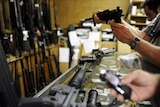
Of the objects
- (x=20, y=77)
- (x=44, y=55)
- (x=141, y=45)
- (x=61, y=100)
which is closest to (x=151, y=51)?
(x=141, y=45)

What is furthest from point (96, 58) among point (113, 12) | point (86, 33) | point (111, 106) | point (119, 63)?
point (86, 33)

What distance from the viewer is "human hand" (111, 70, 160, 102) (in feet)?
2.24

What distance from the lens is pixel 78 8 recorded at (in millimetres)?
5285

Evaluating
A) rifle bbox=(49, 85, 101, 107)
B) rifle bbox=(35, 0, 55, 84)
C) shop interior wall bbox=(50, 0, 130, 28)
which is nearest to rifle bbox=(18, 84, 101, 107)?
rifle bbox=(49, 85, 101, 107)

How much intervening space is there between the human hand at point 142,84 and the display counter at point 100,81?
0.44m

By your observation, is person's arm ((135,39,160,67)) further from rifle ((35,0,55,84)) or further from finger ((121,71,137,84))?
rifle ((35,0,55,84))

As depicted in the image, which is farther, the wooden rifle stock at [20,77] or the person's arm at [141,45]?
the wooden rifle stock at [20,77]

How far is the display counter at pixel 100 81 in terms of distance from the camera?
1.23 meters

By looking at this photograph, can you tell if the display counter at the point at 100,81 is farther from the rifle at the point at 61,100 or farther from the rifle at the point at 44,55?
the rifle at the point at 44,55

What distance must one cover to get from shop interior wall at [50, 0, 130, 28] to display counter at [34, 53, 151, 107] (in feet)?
8.82

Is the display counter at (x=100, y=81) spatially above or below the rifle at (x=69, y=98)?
below

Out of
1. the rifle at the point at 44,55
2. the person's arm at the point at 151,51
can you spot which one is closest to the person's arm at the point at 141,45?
the person's arm at the point at 151,51

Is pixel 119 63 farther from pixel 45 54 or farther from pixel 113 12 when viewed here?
pixel 45 54

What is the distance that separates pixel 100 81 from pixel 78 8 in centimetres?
389
